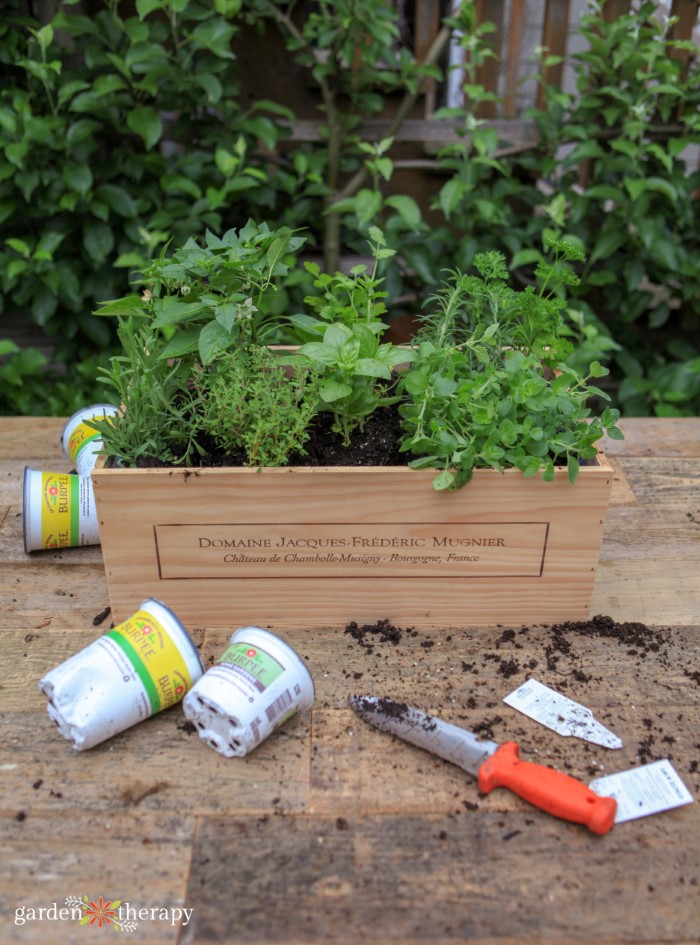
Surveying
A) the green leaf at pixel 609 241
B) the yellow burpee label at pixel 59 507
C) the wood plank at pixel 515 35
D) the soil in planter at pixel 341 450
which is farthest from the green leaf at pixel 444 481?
the wood plank at pixel 515 35

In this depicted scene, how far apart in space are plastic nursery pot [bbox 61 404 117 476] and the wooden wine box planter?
25 centimetres

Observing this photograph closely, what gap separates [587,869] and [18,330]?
7.83ft

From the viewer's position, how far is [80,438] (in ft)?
4.32

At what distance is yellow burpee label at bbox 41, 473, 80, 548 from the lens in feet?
4.01

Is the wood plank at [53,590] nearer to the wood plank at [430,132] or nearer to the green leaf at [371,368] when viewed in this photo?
the green leaf at [371,368]

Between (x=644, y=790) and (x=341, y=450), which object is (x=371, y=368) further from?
(x=644, y=790)

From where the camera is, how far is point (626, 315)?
8.12 ft

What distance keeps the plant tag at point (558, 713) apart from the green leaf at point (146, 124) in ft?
5.80

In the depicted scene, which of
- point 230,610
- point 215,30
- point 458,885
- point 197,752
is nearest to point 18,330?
point 215,30

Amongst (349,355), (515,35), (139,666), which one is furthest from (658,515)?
(515,35)

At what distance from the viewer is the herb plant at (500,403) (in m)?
1.02

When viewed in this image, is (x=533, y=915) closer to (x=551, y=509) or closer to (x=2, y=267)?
(x=551, y=509)

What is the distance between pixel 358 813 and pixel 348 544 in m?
0.35

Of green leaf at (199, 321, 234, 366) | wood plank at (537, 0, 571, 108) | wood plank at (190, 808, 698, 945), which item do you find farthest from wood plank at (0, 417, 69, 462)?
wood plank at (537, 0, 571, 108)
